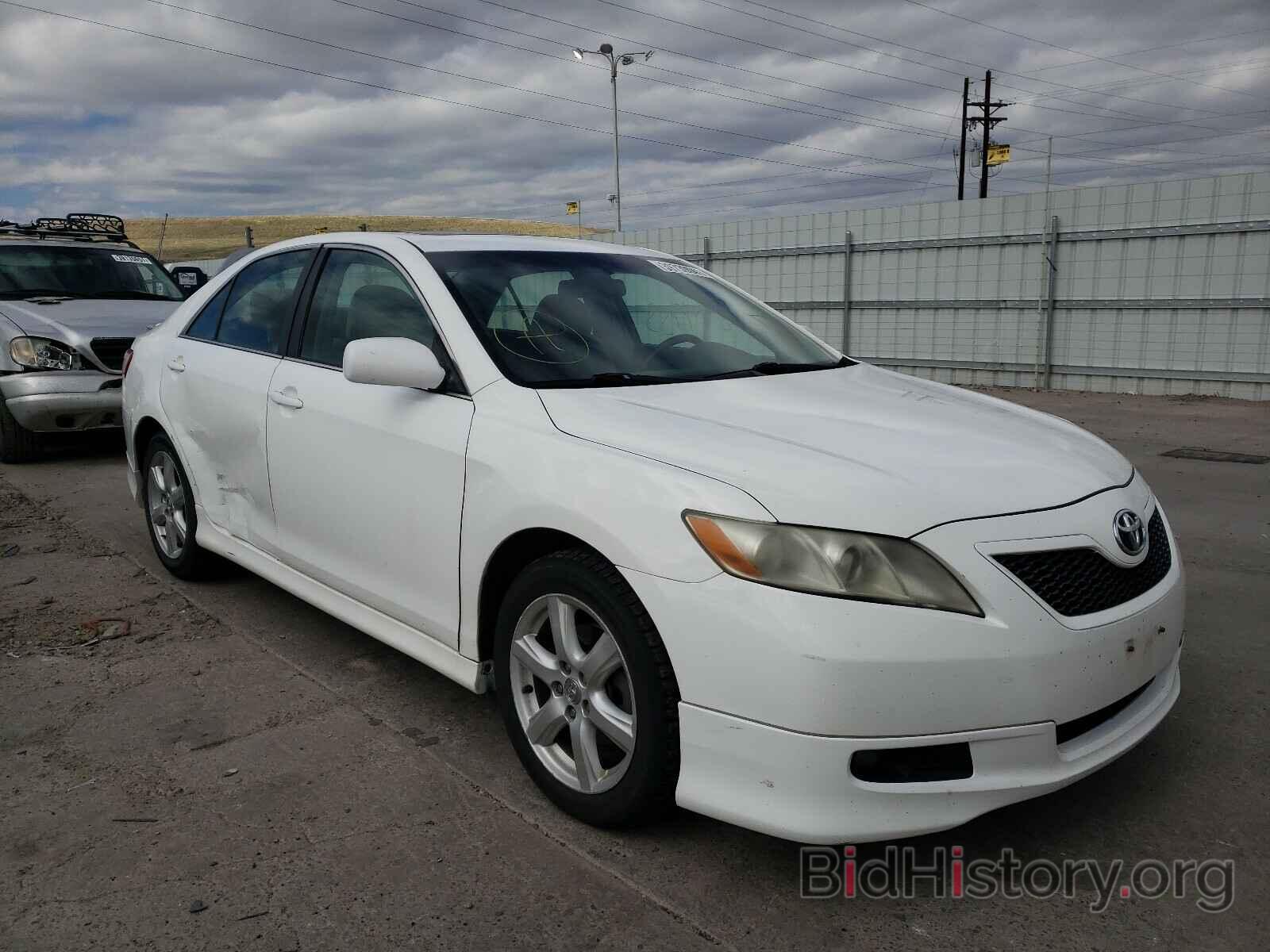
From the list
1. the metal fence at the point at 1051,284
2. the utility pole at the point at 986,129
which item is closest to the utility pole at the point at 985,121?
the utility pole at the point at 986,129

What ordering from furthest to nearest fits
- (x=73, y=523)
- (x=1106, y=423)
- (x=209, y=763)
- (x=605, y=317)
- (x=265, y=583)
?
(x=1106, y=423) → (x=73, y=523) → (x=265, y=583) → (x=605, y=317) → (x=209, y=763)

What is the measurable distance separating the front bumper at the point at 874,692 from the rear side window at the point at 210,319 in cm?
292

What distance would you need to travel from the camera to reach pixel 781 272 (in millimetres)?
16391

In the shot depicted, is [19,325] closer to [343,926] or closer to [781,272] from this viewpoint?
[343,926]

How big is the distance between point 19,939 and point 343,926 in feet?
2.29

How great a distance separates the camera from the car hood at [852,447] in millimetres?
2215

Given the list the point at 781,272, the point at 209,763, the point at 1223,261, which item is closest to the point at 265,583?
the point at 209,763

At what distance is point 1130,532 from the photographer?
2467mm

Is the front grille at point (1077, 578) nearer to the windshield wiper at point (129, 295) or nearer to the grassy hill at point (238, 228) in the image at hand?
the windshield wiper at point (129, 295)

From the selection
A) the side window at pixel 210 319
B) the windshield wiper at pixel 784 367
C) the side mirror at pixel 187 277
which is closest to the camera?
the windshield wiper at pixel 784 367

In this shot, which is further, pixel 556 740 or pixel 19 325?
pixel 19 325

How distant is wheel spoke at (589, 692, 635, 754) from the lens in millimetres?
2406

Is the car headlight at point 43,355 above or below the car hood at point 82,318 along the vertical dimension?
below

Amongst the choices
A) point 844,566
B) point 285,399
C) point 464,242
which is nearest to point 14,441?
point 285,399
